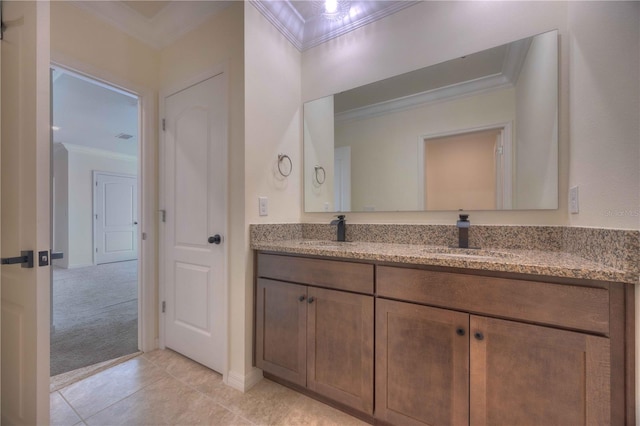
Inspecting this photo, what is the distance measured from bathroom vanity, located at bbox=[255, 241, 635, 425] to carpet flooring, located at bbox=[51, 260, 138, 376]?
1.53 metres

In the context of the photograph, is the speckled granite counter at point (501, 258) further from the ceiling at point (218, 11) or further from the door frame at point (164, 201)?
the ceiling at point (218, 11)

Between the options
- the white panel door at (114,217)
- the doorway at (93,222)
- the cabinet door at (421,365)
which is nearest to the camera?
the cabinet door at (421,365)

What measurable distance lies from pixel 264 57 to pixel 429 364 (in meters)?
2.03

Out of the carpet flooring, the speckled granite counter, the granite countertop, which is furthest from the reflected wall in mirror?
the carpet flooring

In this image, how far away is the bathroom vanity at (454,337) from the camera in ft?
2.89

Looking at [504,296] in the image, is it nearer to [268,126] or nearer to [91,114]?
[268,126]

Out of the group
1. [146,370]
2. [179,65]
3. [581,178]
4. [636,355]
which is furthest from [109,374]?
[581,178]

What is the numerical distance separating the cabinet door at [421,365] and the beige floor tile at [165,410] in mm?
811

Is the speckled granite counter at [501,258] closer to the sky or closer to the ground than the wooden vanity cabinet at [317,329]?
closer to the sky

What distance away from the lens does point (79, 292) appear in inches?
144

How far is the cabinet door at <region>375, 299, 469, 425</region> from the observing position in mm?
1074

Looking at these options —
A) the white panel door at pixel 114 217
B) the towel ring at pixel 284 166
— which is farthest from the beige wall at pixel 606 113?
the white panel door at pixel 114 217

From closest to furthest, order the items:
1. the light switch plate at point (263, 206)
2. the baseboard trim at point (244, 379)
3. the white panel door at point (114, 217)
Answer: the baseboard trim at point (244, 379) < the light switch plate at point (263, 206) < the white panel door at point (114, 217)

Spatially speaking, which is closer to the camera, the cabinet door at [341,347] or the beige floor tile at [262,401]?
the cabinet door at [341,347]
